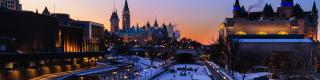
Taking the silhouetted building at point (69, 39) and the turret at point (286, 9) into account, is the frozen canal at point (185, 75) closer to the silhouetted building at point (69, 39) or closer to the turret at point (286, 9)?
the silhouetted building at point (69, 39)

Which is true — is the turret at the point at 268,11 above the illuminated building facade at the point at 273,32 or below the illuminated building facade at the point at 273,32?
above

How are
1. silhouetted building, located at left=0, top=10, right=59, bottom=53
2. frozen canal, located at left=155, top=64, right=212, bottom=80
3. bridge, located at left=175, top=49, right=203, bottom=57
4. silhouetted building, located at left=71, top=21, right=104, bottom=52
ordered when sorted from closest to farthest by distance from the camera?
silhouetted building, located at left=0, top=10, right=59, bottom=53 < frozen canal, located at left=155, top=64, right=212, bottom=80 < silhouetted building, located at left=71, top=21, right=104, bottom=52 < bridge, located at left=175, top=49, right=203, bottom=57

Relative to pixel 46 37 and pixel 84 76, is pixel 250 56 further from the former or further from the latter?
pixel 84 76

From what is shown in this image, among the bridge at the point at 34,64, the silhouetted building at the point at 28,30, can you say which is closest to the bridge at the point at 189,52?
the bridge at the point at 34,64

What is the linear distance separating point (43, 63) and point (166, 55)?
358ft

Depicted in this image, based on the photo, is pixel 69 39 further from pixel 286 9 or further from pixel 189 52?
pixel 286 9

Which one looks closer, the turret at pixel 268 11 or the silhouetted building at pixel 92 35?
the silhouetted building at pixel 92 35

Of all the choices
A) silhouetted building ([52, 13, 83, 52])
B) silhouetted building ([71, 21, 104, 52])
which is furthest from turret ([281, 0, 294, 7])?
silhouetted building ([52, 13, 83, 52])

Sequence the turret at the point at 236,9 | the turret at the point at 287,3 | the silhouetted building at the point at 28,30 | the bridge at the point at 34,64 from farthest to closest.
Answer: the turret at the point at 236,9, the turret at the point at 287,3, the silhouetted building at the point at 28,30, the bridge at the point at 34,64

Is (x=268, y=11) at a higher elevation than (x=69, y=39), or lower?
higher

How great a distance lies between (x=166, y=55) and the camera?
576ft

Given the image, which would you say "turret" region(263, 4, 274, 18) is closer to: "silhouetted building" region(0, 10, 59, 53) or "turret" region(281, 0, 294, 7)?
"turret" region(281, 0, 294, 7)

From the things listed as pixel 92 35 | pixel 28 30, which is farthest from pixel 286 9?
pixel 28 30

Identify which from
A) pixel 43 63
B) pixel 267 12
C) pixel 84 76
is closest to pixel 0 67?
pixel 84 76
